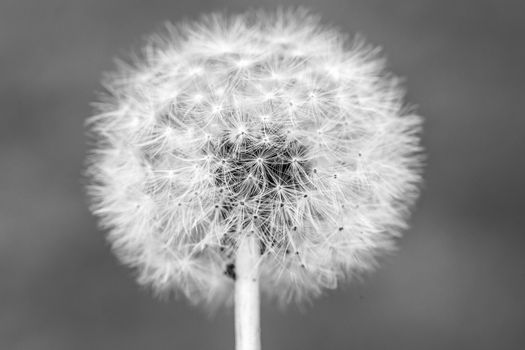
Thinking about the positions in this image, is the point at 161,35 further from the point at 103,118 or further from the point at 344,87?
the point at 344,87

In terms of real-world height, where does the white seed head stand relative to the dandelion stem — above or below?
above

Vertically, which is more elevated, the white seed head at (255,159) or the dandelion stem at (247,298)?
the white seed head at (255,159)

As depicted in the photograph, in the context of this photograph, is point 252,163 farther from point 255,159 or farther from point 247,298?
point 247,298

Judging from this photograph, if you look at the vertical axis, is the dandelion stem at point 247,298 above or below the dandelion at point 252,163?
below

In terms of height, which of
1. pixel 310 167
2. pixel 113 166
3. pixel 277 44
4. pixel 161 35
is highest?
pixel 161 35

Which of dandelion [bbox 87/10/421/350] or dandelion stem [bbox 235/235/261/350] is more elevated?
dandelion [bbox 87/10/421/350]

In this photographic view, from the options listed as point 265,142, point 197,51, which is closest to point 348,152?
point 265,142

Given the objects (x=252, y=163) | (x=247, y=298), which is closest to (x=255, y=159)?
(x=252, y=163)
